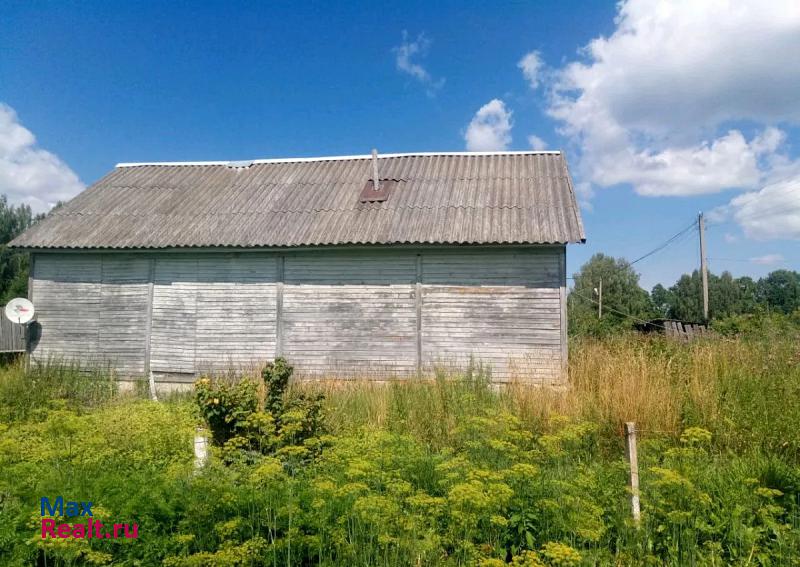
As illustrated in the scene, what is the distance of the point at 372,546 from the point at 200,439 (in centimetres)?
219

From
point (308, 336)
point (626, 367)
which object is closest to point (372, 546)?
point (626, 367)

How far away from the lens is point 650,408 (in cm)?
643

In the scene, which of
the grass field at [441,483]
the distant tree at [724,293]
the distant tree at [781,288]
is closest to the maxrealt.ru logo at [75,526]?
the grass field at [441,483]

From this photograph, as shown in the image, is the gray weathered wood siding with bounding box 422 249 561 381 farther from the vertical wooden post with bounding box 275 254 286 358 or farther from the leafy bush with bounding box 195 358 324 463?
the leafy bush with bounding box 195 358 324 463

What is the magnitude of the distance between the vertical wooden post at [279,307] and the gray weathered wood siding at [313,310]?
2 cm

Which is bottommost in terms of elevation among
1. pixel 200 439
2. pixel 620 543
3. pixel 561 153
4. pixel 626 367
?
pixel 620 543

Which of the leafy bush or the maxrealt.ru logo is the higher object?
the leafy bush

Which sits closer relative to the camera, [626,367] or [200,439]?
[200,439]

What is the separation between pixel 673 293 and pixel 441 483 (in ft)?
279

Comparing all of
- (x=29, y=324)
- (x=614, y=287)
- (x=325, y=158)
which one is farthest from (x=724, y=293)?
(x=29, y=324)

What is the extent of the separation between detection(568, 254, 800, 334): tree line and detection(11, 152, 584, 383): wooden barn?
3639 centimetres

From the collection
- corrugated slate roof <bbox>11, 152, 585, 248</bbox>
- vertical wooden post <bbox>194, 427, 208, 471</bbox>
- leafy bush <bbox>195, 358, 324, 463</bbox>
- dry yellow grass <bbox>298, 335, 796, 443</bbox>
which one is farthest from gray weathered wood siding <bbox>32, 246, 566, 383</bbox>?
vertical wooden post <bbox>194, 427, 208, 471</bbox>

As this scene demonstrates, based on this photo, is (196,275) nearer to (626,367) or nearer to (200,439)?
(200,439)

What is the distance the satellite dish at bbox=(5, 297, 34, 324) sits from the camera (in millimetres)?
11164
